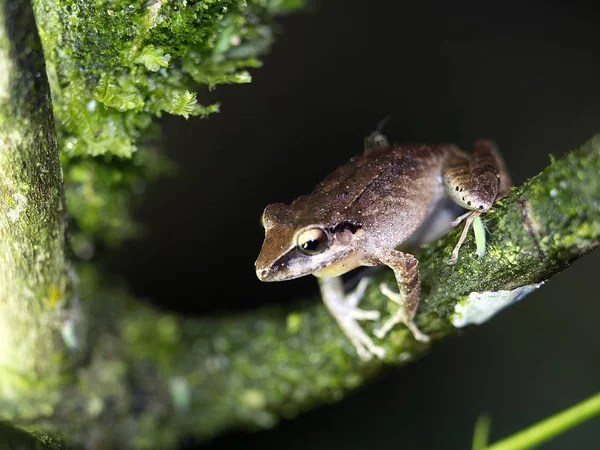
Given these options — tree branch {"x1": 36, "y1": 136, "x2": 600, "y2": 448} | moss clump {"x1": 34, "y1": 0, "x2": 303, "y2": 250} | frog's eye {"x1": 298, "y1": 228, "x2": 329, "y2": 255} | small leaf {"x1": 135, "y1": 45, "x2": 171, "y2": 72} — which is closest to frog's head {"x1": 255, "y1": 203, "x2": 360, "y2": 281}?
frog's eye {"x1": 298, "y1": 228, "x2": 329, "y2": 255}

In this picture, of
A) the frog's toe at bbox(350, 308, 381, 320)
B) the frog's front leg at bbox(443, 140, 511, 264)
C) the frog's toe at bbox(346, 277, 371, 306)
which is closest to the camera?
the frog's front leg at bbox(443, 140, 511, 264)

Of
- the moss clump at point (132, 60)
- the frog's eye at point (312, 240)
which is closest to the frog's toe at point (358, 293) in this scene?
the frog's eye at point (312, 240)

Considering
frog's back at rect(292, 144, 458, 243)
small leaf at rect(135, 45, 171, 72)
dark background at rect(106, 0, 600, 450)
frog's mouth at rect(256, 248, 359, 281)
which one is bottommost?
frog's mouth at rect(256, 248, 359, 281)

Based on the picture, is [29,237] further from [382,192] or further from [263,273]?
[382,192]

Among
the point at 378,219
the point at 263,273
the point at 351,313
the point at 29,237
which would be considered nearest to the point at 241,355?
the point at 351,313

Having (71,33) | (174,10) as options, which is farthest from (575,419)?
(71,33)

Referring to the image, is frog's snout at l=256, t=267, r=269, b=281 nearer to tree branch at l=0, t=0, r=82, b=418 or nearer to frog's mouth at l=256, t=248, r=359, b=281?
frog's mouth at l=256, t=248, r=359, b=281
